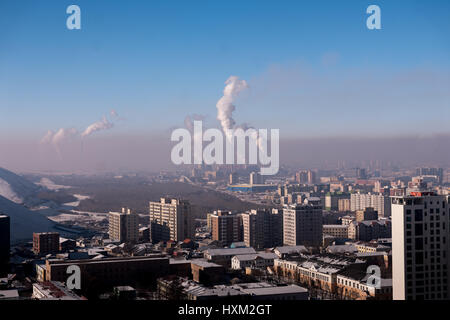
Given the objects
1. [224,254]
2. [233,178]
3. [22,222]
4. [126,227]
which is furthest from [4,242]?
[233,178]

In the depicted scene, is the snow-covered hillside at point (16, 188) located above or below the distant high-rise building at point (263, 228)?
above

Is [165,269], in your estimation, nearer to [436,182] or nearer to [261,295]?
[261,295]

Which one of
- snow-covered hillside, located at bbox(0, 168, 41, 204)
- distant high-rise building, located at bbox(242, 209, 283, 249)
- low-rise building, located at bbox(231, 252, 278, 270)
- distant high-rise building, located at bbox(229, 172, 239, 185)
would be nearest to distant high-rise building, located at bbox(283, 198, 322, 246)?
distant high-rise building, located at bbox(242, 209, 283, 249)

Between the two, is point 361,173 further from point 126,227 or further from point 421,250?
point 421,250

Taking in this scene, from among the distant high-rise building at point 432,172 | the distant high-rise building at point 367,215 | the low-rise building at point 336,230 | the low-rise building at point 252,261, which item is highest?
the distant high-rise building at point 432,172

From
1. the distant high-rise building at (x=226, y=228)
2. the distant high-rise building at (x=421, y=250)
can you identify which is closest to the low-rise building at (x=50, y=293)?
the distant high-rise building at (x=421, y=250)

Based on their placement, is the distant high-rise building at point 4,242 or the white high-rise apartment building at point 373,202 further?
the white high-rise apartment building at point 373,202

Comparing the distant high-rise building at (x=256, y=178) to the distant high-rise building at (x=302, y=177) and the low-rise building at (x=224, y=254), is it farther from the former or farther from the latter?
the low-rise building at (x=224, y=254)
